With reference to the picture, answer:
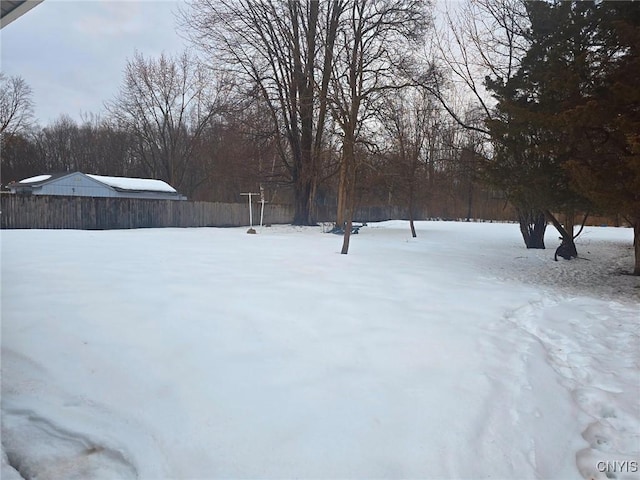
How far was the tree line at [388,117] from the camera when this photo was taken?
7.20m

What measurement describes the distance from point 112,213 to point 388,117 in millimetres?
13186

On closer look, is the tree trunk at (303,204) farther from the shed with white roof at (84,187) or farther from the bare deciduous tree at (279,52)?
the shed with white roof at (84,187)

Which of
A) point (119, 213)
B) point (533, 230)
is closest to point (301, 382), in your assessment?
point (533, 230)

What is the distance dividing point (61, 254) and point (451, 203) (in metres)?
38.5

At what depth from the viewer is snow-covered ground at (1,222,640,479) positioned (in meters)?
2.39

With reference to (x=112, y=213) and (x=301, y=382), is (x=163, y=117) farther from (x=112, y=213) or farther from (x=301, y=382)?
(x=301, y=382)

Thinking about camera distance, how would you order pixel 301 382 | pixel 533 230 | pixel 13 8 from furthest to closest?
pixel 533 230 < pixel 301 382 < pixel 13 8

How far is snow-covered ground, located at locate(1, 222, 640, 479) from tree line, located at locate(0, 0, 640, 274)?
3.17 metres

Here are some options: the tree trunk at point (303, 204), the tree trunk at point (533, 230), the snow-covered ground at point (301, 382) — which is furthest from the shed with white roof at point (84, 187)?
the snow-covered ground at point (301, 382)

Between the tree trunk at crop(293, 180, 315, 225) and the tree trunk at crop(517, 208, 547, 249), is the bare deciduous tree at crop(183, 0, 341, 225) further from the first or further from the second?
the tree trunk at crop(517, 208, 547, 249)

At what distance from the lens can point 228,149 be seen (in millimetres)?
26938

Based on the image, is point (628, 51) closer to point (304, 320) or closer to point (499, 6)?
point (499, 6)

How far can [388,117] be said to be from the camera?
17.4 m

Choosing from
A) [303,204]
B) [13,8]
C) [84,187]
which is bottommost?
[303,204]
